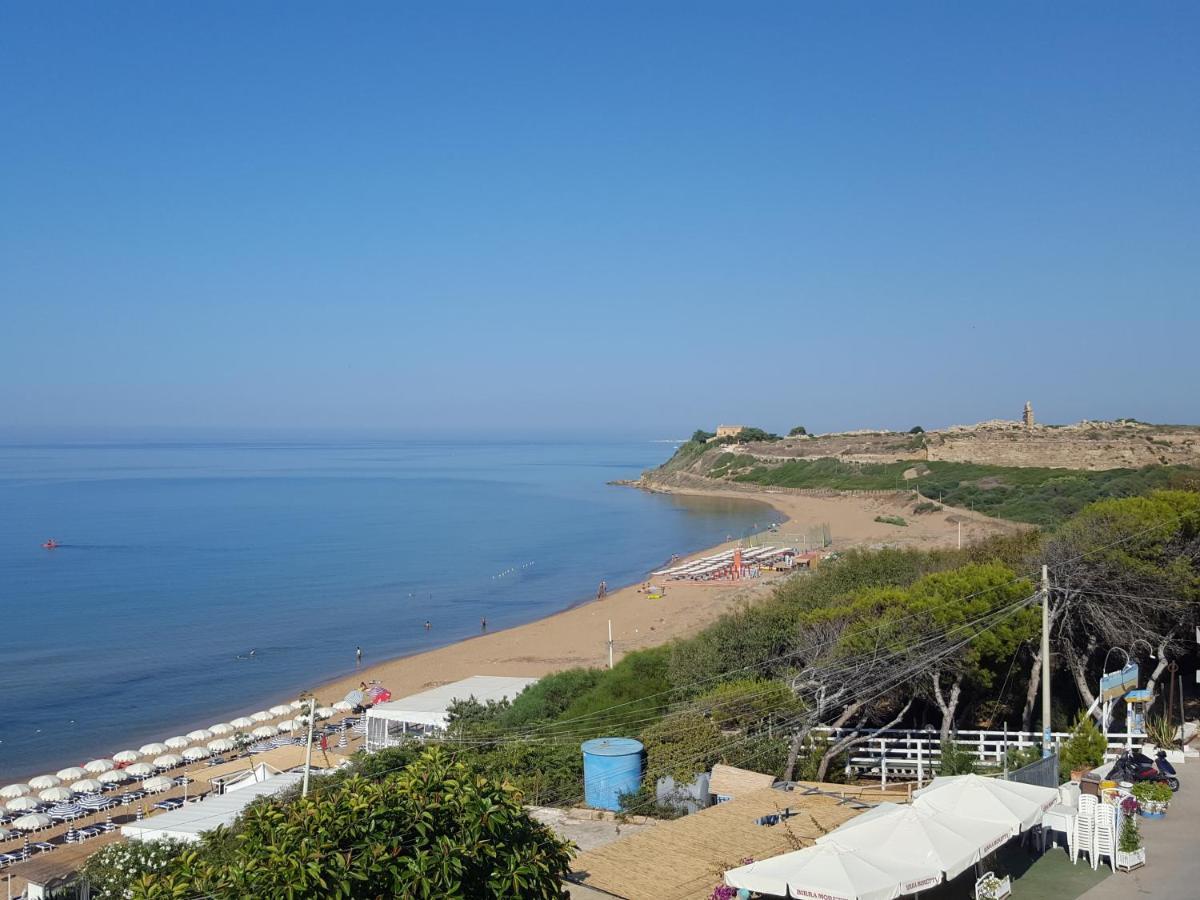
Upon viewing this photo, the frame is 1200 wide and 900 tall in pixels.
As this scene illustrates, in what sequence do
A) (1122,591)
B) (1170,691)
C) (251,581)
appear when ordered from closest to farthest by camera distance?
(1122,591) < (1170,691) < (251,581)

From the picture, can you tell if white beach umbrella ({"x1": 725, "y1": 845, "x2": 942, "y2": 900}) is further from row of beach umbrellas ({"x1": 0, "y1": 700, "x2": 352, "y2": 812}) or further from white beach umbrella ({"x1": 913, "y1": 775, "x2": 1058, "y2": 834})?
row of beach umbrellas ({"x1": 0, "y1": 700, "x2": 352, "y2": 812})

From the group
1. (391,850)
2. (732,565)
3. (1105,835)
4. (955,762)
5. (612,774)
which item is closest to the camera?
(391,850)

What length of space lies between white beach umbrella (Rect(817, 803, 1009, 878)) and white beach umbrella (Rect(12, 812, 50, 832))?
16118mm

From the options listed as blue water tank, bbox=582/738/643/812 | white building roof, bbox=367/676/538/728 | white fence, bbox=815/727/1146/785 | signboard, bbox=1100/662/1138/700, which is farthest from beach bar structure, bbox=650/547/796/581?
blue water tank, bbox=582/738/643/812

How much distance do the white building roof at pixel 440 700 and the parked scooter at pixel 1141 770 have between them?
12.6 m

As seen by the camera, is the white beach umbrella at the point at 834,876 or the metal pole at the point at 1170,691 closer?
the white beach umbrella at the point at 834,876

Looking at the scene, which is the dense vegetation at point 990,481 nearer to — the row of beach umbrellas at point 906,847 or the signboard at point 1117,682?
the signboard at point 1117,682

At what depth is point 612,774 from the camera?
43.0 ft

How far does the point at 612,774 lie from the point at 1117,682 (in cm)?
680

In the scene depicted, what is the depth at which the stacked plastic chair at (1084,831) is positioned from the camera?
935cm

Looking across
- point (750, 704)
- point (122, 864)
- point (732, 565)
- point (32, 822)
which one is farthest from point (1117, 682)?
point (732, 565)

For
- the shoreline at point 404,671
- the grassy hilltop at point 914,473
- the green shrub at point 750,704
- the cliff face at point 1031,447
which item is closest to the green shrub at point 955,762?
the green shrub at point 750,704

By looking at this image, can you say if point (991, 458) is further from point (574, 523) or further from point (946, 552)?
point (946, 552)

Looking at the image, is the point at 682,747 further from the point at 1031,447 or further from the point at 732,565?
the point at 1031,447
